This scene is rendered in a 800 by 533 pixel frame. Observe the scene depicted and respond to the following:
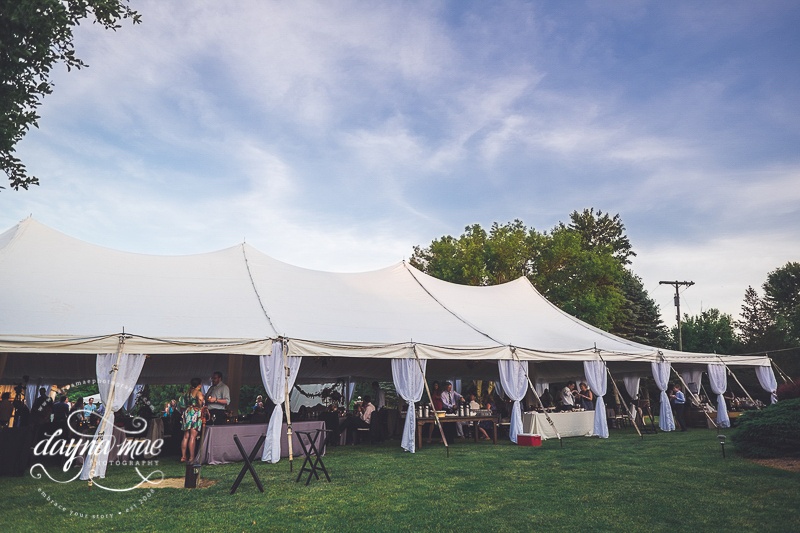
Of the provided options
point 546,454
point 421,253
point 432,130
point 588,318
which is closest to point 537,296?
point 432,130

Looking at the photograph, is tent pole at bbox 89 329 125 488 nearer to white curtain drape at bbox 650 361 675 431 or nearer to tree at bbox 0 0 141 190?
tree at bbox 0 0 141 190

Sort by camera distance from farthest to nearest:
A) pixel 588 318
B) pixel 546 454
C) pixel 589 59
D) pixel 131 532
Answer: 1. pixel 588 318
2. pixel 589 59
3. pixel 546 454
4. pixel 131 532

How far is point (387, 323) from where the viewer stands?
11.2 metres

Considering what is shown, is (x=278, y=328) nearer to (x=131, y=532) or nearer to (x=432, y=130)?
(x=131, y=532)

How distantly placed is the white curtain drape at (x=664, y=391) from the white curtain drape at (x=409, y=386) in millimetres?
6505

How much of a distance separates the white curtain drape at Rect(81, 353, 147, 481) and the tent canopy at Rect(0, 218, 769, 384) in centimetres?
17

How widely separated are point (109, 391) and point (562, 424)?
370 inches

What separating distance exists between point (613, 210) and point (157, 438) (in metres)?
32.7

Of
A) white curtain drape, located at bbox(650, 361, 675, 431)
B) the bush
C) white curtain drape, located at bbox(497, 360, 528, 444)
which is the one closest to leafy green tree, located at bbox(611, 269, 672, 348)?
white curtain drape, located at bbox(650, 361, 675, 431)

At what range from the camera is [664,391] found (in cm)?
1352

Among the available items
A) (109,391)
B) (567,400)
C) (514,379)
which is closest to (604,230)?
(567,400)

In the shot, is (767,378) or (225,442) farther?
(767,378)

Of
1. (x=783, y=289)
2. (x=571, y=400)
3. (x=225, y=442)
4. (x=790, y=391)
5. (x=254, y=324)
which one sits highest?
(x=783, y=289)

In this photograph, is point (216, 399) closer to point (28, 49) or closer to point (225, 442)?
point (225, 442)
